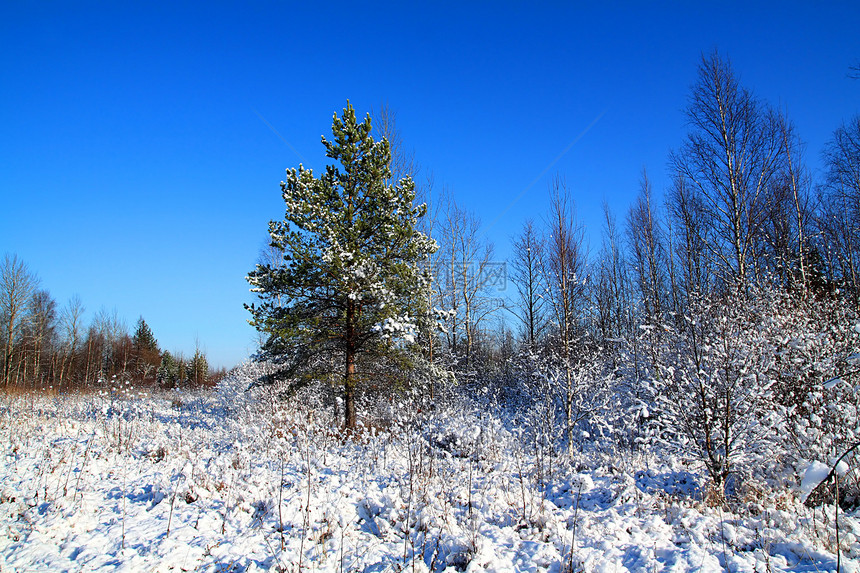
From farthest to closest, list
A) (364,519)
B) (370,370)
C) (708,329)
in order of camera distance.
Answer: (370,370) < (708,329) < (364,519)

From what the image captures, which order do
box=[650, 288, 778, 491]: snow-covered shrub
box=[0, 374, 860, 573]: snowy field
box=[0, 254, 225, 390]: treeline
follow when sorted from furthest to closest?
box=[0, 254, 225, 390]: treeline → box=[650, 288, 778, 491]: snow-covered shrub → box=[0, 374, 860, 573]: snowy field

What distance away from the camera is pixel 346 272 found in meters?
9.45

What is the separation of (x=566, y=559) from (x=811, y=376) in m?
6.24

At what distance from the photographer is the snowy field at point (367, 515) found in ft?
14.1

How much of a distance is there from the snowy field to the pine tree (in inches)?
101

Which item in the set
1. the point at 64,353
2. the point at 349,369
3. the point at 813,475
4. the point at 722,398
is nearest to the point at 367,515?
the point at 349,369

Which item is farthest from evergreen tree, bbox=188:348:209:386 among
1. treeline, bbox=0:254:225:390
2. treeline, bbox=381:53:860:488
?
treeline, bbox=381:53:860:488

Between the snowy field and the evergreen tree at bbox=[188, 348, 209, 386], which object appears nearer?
the snowy field

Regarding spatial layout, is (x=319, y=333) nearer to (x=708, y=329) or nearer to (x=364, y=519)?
(x=364, y=519)

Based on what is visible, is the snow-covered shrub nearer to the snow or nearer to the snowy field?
the snowy field

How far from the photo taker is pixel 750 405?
623cm

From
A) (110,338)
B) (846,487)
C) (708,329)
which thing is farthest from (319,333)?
(110,338)

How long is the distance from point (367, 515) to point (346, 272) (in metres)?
5.31

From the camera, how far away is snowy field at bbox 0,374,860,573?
430cm
